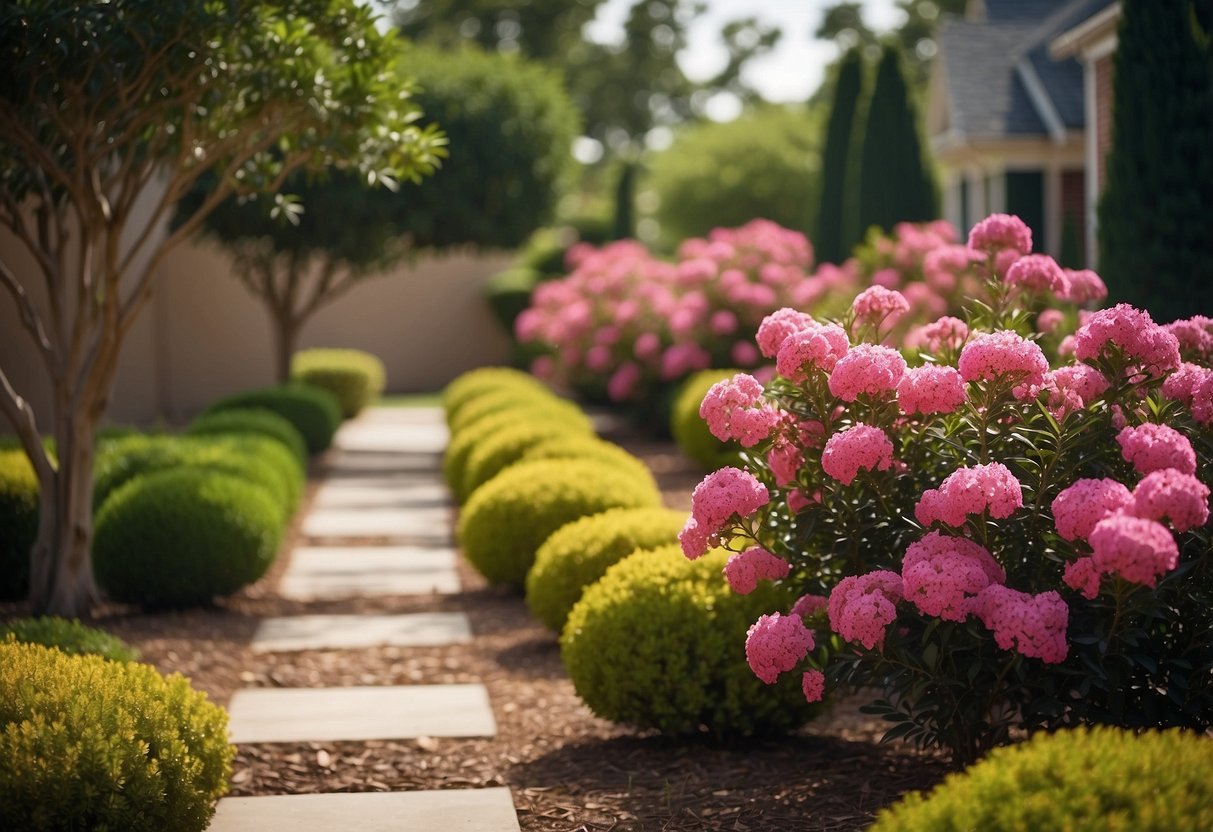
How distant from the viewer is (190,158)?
7766mm

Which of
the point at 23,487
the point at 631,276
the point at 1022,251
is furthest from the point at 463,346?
the point at 1022,251

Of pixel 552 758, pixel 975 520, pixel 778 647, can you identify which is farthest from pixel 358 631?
pixel 975 520

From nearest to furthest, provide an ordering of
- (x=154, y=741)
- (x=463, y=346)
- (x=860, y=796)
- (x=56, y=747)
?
(x=56, y=747) < (x=154, y=741) < (x=860, y=796) < (x=463, y=346)

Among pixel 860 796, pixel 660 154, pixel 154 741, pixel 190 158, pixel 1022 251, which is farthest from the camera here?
pixel 660 154

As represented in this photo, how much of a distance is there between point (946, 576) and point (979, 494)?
9.5 inches

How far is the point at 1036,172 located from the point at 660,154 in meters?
17.6

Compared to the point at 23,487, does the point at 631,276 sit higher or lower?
higher

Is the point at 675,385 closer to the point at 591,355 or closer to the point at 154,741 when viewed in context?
the point at 591,355

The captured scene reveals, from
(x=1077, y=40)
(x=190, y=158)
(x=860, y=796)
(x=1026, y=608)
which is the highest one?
(x=1077, y=40)

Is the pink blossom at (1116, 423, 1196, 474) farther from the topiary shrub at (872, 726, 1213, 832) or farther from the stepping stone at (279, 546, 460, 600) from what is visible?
the stepping stone at (279, 546, 460, 600)

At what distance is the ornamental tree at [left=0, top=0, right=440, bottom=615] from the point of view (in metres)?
6.20

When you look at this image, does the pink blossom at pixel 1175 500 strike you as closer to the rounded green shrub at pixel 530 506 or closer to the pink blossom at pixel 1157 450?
the pink blossom at pixel 1157 450

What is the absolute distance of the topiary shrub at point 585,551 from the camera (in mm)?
6664

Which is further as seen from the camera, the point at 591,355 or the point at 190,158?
the point at 591,355
